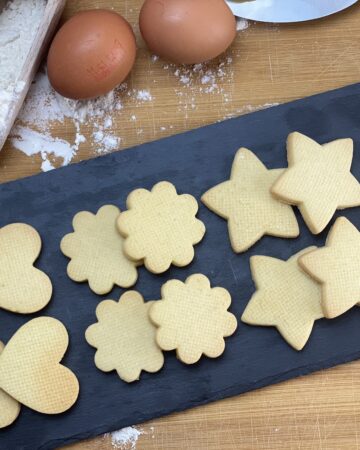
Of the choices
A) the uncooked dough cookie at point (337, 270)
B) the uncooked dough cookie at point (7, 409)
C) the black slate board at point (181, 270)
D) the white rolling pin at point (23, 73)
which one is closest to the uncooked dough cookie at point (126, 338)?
the black slate board at point (181, 270)

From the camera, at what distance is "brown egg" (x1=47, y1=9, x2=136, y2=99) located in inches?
52.6

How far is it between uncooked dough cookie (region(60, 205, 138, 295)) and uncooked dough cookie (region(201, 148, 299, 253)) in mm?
201

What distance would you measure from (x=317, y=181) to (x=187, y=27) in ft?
1.36

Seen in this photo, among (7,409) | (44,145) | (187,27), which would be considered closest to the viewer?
(7,409)

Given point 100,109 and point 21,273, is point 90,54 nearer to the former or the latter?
point 100,109

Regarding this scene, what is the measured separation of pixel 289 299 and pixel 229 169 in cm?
30

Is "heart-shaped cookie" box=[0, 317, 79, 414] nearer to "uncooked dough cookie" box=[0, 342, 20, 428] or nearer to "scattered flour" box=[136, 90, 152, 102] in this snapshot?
"uncooked dough cookie" box=[0, 342, 20, 428]

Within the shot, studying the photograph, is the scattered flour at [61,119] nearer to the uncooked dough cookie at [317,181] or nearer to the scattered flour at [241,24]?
the scattered flour at [241,24]

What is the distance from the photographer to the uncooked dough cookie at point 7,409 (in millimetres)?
1231

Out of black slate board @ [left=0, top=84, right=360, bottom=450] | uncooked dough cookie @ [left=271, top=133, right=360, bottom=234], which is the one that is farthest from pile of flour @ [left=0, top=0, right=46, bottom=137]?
uncooked dough cookie @ [left=271, top=133, right=360, bottom=234]

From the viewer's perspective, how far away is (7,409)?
124cm

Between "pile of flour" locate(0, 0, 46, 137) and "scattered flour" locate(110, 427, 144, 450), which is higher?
"pile of flour" locate(0, 0, 46, 137)

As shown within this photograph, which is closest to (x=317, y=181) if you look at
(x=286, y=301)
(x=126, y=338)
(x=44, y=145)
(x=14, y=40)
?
(x=286, y=301)

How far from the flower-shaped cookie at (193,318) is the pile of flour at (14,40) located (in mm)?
514
